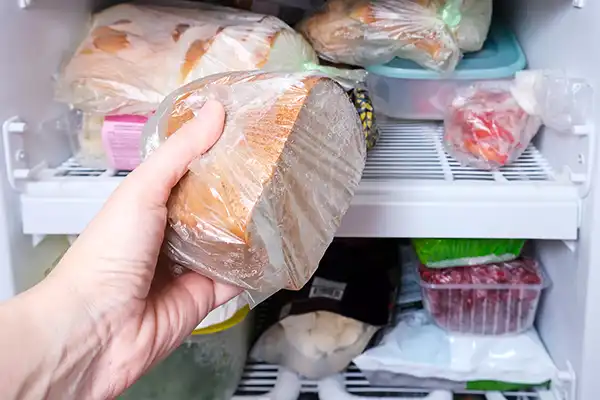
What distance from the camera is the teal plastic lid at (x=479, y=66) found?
927mm

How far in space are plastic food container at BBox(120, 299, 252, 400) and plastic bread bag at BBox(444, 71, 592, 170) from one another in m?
0.34

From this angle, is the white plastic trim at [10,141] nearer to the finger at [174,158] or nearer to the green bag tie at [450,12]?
the finger at [174,158]

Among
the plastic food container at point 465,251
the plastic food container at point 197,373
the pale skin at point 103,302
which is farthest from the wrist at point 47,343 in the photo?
the plastic food container at point 465,251

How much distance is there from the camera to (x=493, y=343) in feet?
3.04

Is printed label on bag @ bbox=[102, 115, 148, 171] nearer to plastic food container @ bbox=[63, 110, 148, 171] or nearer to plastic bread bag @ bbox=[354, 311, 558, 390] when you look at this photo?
plastic food container @ bbox=[63, 110, 148, 171]

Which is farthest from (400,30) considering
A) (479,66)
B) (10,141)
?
(10,141)

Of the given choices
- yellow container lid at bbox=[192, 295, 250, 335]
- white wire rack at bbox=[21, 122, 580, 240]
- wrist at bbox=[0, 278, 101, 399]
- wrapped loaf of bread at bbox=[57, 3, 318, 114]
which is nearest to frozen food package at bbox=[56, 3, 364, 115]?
wrapped loaf of bread at bbox=[57, 3, 318, 114]

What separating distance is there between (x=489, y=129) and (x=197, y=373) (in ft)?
1.57

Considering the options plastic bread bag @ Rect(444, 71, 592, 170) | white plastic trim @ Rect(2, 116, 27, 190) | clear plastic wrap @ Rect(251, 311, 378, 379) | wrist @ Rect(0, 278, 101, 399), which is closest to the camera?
wrist @ Rect(0, 278, 101, 399)

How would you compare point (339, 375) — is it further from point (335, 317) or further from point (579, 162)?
point (579, 162)

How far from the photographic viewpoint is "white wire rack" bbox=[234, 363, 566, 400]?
93cm

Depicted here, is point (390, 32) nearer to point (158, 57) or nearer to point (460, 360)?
point (158, 57)

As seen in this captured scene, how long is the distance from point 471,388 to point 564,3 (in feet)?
1.62

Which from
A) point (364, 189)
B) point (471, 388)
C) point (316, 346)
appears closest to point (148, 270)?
point (364, 189)
